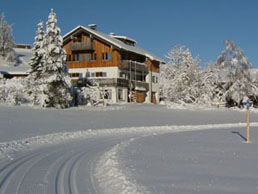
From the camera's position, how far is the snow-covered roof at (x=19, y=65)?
60625mm

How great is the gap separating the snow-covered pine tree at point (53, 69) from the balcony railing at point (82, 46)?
14.7m

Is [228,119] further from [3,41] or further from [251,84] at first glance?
[3,41]

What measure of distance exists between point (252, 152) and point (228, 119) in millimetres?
29250

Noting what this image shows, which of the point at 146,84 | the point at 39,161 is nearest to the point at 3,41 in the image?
the point at 146,84

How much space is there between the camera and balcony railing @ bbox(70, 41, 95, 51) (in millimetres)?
53906

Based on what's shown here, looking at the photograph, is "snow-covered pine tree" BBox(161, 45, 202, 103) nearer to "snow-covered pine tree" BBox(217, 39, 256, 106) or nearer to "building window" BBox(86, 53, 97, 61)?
"snow-covered pine tree" BBox(217, 39, 256, 106)

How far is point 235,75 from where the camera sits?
5788 centimetres

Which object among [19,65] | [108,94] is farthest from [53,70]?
[19,65]

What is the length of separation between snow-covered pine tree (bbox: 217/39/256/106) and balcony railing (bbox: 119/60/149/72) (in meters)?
13.1

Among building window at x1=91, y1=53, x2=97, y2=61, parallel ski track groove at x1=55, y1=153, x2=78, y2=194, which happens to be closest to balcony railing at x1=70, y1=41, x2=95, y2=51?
building window at x1=91, y1=53, x2=97, y2=61

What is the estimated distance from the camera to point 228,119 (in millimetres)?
42219

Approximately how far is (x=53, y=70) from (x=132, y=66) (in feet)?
61.6

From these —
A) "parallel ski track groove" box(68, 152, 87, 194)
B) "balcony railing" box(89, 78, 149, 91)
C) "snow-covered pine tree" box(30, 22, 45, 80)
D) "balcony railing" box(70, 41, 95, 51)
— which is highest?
"balcony railing" box(70, 41, 95, 51)

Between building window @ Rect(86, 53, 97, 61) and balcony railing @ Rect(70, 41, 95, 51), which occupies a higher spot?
balcony railing @ Rect(70, 41, 95, 51)
